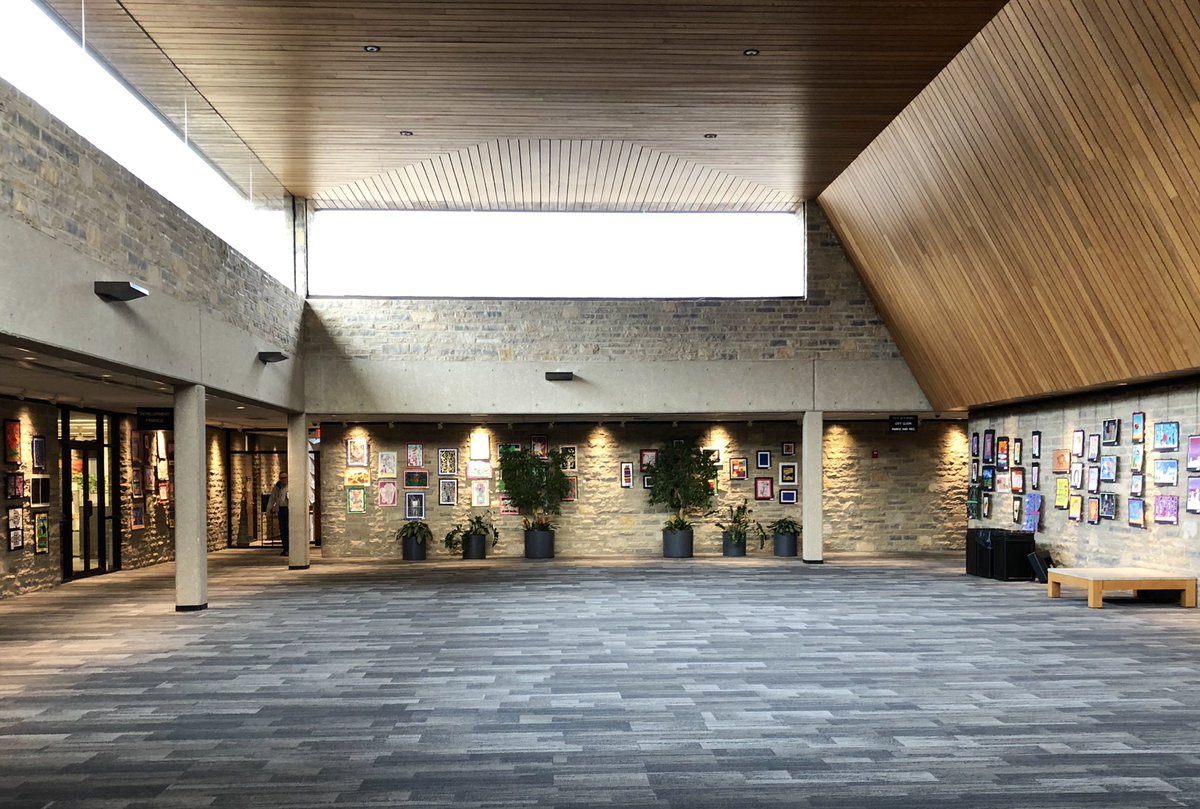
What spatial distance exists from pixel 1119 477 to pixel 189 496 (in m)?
11.0

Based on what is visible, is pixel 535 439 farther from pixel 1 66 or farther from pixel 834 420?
pixel 1 66

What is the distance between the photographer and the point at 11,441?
41.6 ft

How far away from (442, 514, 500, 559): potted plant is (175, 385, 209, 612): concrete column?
673cm

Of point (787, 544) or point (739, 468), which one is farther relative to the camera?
point (739, 468)

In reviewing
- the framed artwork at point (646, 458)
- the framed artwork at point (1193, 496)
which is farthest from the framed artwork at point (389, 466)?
the framed artwork at point (1193, 496)

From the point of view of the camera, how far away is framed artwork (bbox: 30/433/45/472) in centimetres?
1333

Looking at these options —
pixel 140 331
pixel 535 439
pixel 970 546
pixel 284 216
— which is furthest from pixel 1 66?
pixel 970 546

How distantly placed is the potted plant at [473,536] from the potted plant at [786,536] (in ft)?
16.1

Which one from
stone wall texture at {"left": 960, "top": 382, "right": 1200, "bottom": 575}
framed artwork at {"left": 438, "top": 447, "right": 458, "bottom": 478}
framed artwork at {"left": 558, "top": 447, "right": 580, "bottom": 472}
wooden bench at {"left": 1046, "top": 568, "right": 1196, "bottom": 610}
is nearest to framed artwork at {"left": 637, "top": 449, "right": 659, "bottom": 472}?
framed artwork at {"left": 558, "top": 447, "right": 580, "bottom": 472}

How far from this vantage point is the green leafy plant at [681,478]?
17.9 m

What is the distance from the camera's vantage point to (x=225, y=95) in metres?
11.1

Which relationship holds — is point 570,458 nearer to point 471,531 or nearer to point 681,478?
point 681,478

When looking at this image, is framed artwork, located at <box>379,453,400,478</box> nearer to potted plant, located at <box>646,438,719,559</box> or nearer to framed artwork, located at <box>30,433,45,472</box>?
potted plant, located at <box>646,438,719,559</box>

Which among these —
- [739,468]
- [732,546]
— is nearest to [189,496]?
[732,546]
